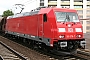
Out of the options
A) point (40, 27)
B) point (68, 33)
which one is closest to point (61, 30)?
point (68, 33)

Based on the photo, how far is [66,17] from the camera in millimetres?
13562

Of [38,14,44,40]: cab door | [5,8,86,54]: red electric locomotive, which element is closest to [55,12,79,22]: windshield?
[5,8,86,54]: red electric locomotive

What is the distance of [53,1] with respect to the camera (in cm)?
7781

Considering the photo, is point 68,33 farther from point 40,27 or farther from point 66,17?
point 40,27

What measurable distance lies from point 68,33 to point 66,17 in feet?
3.88

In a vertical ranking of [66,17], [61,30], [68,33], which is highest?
[66,17]

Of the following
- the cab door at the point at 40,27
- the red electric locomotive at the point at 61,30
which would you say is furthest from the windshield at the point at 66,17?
the cab door at the point at 40,27

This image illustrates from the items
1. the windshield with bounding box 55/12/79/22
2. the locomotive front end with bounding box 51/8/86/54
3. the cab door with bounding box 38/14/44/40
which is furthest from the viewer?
the cab door with bounding box 38/14/44/40

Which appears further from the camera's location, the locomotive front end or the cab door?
the cab door

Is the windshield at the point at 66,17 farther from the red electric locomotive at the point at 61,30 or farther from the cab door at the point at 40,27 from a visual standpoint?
the cab door at the point at 40,27

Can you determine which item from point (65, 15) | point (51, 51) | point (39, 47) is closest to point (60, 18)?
point (65, 15)

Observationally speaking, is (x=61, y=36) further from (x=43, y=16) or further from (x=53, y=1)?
(x=53, y=1)

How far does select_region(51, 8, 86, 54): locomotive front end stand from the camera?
12805mm

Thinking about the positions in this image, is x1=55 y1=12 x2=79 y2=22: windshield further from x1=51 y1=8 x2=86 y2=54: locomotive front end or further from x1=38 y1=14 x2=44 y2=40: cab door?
x1=38 y1=14 x2=44 y2=40: cab door
